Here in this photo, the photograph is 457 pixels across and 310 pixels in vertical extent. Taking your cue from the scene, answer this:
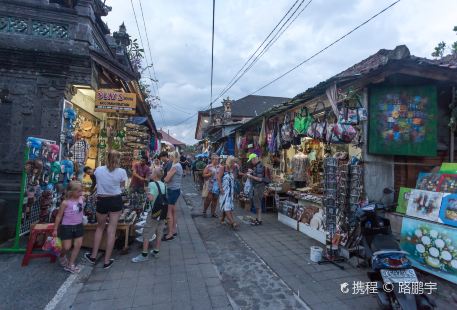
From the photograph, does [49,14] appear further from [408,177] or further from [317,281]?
[408,177]

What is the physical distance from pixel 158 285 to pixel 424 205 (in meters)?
4.61

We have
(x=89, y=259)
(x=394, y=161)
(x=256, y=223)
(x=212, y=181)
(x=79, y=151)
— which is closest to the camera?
(x=89, y=259)

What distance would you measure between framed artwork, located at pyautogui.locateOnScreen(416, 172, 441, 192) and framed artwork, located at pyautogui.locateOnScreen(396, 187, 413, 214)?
23 cm

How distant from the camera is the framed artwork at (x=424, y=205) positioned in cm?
439

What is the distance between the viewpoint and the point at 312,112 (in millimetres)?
7207

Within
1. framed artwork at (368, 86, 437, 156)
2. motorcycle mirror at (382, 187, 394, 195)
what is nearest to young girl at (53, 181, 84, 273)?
framed artwork at (368, 86, 437, 156)

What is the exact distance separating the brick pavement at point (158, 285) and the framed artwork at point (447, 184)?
3984 millimetres

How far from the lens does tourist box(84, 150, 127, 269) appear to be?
459 cm

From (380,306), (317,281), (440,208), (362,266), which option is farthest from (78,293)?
(440,208)

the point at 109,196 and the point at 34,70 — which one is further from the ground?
the point at 34,70

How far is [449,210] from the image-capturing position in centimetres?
420

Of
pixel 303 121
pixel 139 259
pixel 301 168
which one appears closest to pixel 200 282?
pixel 139 259

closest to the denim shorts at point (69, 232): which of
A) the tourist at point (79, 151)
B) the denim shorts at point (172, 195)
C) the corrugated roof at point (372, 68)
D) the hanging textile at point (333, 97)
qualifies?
the denim shorts at point (172, 195)

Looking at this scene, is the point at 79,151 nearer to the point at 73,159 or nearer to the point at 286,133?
the point at 73,159
